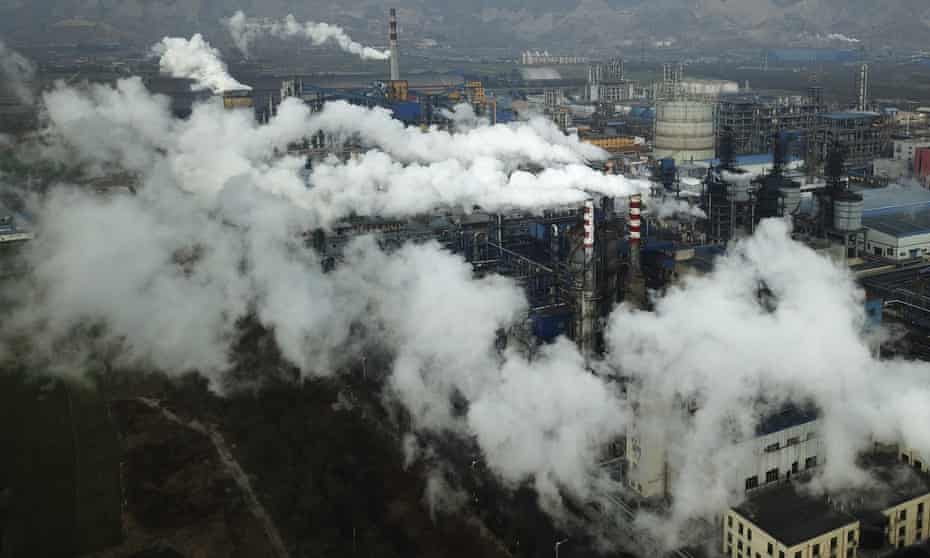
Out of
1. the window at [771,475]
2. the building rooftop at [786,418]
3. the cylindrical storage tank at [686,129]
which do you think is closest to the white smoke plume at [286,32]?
the cylindrical storage tank at [686,129]

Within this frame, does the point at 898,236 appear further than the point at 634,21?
No

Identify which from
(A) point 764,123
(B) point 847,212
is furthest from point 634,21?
(B) point 847,212

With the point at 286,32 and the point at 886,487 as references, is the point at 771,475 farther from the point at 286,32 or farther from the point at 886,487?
the point at 286,32

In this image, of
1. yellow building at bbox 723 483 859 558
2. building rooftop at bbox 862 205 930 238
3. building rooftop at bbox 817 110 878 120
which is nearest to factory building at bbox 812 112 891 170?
building rooftop at bbox 817 110 878 120

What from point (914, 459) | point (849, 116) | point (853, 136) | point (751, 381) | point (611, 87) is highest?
point (611, 87)

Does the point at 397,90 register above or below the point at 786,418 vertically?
above

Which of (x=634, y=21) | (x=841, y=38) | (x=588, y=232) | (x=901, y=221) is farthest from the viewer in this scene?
(x=634, y=21)

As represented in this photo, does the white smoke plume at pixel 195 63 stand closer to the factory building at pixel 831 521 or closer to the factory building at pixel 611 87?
the factory building at pixel 831 521
